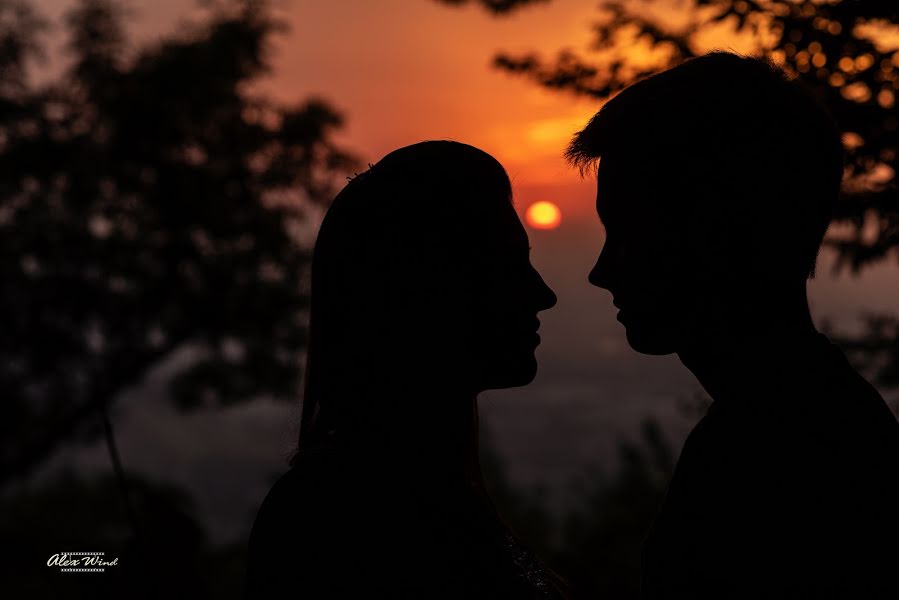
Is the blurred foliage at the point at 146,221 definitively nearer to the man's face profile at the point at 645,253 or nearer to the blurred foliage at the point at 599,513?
the blurred foliage at the point at 599,513

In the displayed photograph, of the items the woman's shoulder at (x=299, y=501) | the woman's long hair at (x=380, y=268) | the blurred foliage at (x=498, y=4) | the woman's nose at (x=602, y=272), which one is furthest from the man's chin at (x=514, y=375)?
the blurred foliage at (x=498, y=4)

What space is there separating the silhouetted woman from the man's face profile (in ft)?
1.34

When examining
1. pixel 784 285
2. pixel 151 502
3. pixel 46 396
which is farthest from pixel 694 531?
pixel 46 396

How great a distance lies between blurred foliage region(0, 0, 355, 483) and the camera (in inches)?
722

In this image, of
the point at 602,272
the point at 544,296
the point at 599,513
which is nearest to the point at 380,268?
the point at 544,296

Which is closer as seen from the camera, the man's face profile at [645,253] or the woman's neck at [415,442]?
the man's face profile at [645,253]

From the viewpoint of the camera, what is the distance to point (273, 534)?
2342mm

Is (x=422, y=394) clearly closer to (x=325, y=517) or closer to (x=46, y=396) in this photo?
(x=325, y=517)

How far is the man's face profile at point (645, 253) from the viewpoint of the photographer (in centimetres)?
217

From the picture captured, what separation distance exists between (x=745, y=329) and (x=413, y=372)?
0.96 metres

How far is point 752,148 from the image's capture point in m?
2.08

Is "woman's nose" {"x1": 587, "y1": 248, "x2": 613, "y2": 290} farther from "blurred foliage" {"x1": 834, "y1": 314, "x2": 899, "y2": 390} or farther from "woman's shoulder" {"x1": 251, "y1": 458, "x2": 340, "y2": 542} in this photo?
"blurred foliage" {"x1": 834, "y1": 314, "x2": 899, "y2": 390}

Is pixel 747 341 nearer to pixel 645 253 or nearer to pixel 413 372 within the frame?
pixel 645 253
